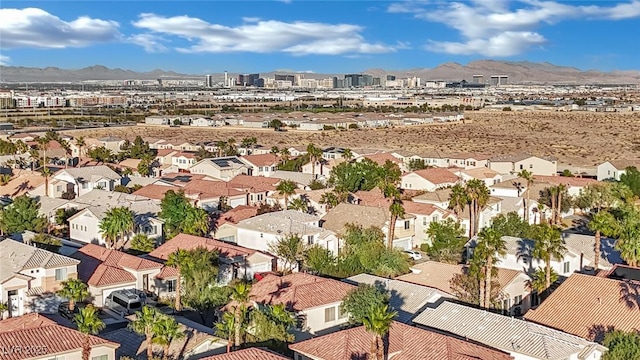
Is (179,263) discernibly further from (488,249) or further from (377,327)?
(488,249)

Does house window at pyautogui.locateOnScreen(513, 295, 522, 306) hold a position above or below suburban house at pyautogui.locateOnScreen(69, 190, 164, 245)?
below

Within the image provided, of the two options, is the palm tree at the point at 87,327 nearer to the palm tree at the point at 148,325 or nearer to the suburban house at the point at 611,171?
the palm tree at the point at 148,325

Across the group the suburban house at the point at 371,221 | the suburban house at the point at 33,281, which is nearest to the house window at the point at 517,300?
the suburban house at the point at 371,221

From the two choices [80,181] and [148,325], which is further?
[80,181]

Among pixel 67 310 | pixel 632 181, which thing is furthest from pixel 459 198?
pixel 67 310

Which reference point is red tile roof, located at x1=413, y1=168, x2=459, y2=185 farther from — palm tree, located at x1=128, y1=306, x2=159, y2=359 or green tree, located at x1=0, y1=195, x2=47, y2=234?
palm tree, located at x1=128, y1=306, x2=159, y2=359

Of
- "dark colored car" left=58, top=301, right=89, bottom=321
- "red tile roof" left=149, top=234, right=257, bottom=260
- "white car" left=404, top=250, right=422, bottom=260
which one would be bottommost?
"white car" left=404, top=250, right=422, bottom=260

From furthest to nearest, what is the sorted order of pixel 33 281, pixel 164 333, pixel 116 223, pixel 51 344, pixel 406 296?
pixel 116 223, pixel 33 281, pixel 406 296, pixel 164 333, pixel 51 344

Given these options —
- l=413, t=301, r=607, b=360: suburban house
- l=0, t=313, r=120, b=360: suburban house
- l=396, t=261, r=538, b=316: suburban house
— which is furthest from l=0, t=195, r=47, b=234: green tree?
l=413, t=301, r=607, b=360: suburban house
